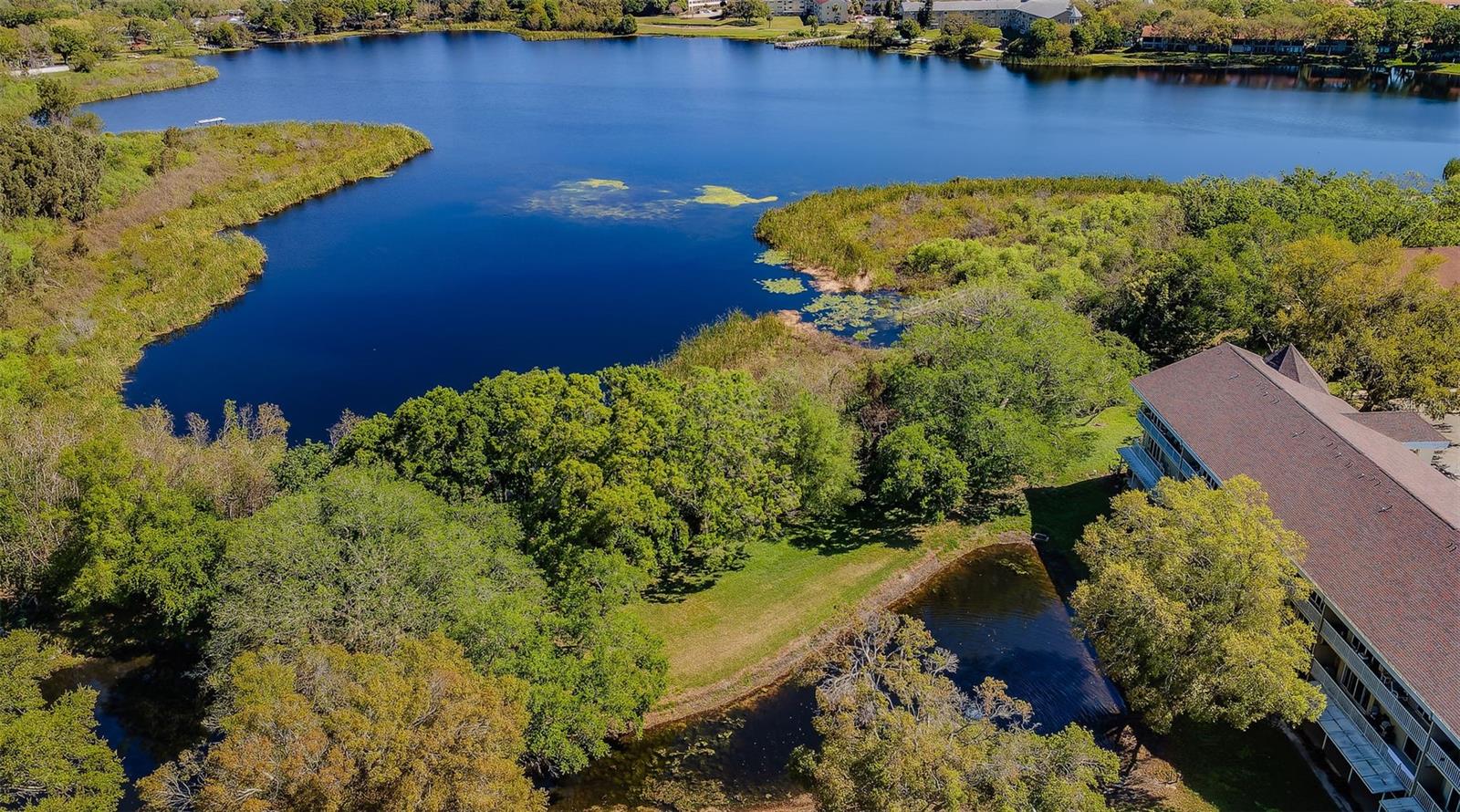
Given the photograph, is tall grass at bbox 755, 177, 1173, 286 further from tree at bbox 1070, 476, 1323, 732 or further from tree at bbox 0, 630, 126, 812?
tree at bbox 0, 630, 126, 812

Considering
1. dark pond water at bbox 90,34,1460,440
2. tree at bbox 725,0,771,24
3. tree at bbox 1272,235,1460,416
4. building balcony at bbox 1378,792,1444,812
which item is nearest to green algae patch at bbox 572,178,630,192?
dark pond water at bbox 90,34,1460,440

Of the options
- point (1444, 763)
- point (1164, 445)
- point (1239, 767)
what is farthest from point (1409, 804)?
point (1164, 445)

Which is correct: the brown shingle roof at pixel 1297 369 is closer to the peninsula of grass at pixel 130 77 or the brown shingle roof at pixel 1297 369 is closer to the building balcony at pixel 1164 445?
the building balcony at pixel 1164 445

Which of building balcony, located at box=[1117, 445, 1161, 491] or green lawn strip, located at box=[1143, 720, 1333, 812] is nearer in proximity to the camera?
green lawn strip, located at box=[1143, 720, 1333, 812]

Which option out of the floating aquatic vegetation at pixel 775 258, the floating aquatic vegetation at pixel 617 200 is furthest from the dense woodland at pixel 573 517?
the floating aquatic vegetation at pixel 617 200

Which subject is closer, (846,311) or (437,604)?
(437,604)

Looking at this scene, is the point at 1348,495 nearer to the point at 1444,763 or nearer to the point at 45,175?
the point at 1444,763

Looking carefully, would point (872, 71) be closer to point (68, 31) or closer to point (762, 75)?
point (762, 75)
